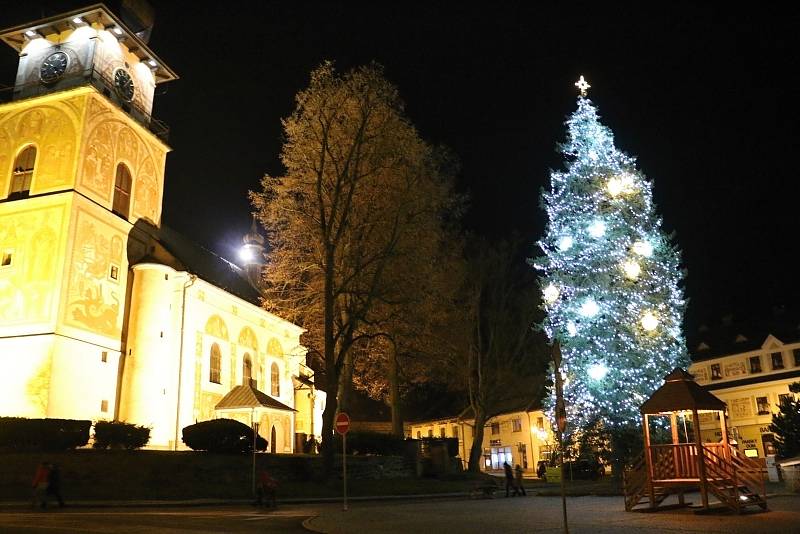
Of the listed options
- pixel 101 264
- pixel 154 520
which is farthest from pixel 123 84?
pixel 154 520

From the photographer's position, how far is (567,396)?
27703 millimetres

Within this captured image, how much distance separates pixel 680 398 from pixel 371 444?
61.0ft

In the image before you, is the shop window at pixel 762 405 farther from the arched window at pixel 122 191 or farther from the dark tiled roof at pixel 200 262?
the arched window at pixel 122 191

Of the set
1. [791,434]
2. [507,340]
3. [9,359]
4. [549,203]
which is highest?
[549,203]

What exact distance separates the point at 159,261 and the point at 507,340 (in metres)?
18.7

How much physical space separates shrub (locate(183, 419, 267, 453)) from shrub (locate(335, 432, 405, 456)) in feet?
24.1

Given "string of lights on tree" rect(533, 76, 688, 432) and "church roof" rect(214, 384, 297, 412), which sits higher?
"string of lights on tree" rect(533, 76, 688, 432)

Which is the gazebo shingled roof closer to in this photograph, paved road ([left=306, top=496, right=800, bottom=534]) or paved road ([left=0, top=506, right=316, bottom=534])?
paved road ([left=306, top=496, right=800, bottom=534])

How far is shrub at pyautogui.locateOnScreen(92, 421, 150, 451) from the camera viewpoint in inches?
923

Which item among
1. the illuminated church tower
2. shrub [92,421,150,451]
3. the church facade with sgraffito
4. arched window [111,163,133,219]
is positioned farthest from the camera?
arched window [111,163,133,219]

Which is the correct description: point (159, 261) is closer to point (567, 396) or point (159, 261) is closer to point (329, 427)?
point (329, 427)

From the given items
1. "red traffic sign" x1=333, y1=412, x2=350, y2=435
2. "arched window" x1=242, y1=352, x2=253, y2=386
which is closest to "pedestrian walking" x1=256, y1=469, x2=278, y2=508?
"red traffic sign" x1=333, y1=412, x2=350, y2=435

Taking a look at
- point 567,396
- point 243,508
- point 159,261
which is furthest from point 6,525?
point 567,396

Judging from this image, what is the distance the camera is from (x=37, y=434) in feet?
72.0
